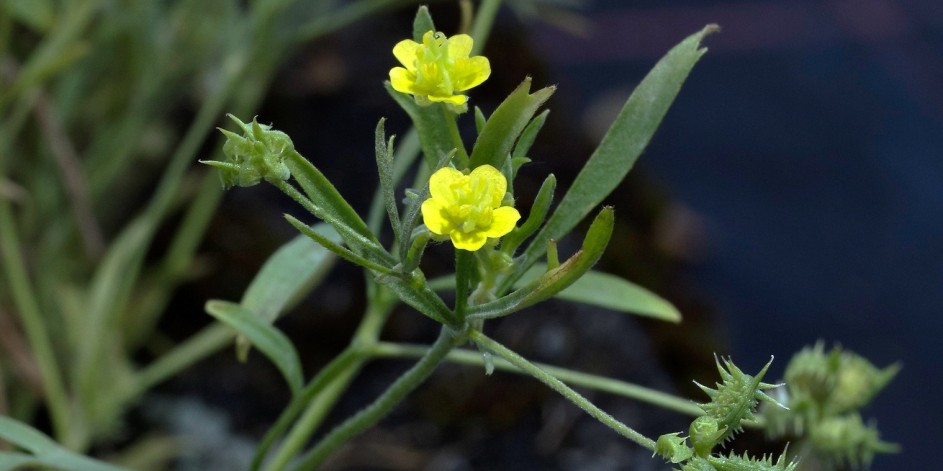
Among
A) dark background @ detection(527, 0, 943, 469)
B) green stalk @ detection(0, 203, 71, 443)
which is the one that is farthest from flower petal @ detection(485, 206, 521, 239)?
dark background @ detection(527, 0, 943, 469)

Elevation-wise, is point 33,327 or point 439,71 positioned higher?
point 439,71

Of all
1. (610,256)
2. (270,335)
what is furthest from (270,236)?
(270,335)

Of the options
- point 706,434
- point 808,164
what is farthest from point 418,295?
point 808,164

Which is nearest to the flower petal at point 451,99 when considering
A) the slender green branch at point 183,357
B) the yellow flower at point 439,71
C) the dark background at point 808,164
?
the yellow flower at point 439,71

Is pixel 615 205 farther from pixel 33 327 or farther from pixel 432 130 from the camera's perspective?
pixel 432 130

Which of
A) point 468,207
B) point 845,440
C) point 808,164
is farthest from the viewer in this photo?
point 808,164

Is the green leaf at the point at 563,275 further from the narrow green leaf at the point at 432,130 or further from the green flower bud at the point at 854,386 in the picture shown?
the green flower bud at the point at 854,386
